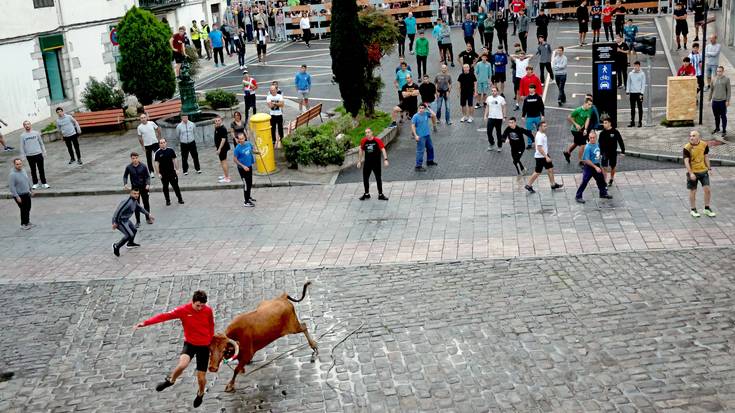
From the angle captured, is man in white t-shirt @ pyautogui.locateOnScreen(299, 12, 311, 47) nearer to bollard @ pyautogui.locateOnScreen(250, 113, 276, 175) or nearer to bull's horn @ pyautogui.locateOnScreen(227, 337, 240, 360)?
bollard @ pyautogui.locateOnScreen(250, 113, 276, 175)

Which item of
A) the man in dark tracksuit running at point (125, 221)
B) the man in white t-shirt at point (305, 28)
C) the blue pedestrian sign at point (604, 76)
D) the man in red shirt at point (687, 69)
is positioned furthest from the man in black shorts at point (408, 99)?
the man in white t-shirt at point (305, 28)

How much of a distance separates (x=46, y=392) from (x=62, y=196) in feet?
32.3

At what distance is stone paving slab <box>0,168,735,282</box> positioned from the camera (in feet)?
46.0

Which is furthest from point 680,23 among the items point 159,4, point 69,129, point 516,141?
point 159,4

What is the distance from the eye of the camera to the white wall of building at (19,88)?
25828 millimetres

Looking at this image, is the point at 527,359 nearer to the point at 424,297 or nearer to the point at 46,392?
the point at 424,297

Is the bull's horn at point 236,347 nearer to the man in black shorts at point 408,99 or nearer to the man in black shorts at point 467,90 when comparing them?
the man in black shorts at point 408,99

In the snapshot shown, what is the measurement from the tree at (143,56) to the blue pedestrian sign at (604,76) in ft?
40.9

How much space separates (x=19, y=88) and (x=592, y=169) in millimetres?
18188

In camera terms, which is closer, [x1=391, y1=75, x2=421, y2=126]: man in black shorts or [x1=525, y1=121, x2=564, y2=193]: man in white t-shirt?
[x1=525, y1=121, x2=564, y2=193]: man in white t-shirt

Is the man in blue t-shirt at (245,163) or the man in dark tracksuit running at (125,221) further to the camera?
the man in blue t-shirt at (245,163)

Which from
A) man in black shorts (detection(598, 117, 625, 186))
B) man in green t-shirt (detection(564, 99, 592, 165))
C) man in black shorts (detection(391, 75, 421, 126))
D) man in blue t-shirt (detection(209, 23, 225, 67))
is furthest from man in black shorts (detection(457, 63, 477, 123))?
man in blue t-shirt (detection(209, 23, 225, 67))

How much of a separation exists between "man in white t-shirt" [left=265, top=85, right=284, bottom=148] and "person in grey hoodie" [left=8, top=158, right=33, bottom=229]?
6.34m

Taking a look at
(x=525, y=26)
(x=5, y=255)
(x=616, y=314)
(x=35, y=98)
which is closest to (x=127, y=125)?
(x=35, y=98)
